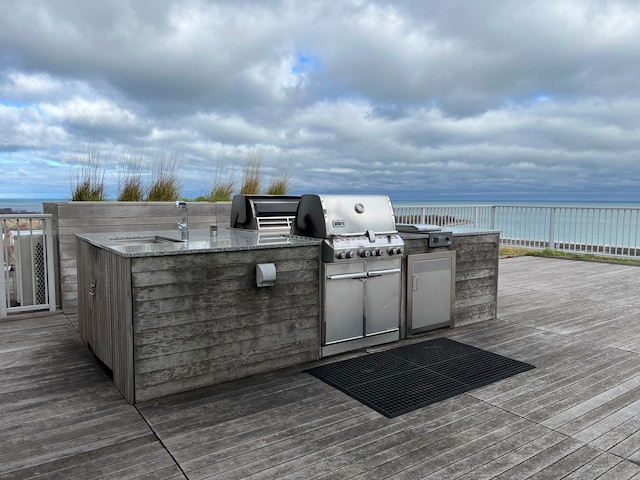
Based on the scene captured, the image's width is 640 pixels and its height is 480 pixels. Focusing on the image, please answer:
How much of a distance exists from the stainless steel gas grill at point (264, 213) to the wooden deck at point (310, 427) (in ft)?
7.08

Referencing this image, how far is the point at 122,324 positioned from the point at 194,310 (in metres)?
0.43

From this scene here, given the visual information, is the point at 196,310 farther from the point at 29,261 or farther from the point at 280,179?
the point at 280,179

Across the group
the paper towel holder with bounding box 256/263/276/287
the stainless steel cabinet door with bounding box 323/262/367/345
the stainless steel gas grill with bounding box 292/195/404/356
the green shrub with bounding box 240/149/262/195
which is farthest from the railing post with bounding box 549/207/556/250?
the paper towel holder with bounding box 256/263/276/287

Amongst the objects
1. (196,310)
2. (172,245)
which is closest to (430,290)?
(196,310)

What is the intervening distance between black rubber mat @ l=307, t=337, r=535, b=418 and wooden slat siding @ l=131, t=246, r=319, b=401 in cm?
40

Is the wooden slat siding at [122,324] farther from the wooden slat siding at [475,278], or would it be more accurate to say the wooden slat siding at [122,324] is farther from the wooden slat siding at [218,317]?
the wooden slat siding at [475,278]

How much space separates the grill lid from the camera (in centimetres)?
348

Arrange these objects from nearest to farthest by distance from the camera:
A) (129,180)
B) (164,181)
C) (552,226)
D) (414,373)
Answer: (414,373) → (129,180) → (164,181) → (552,226)

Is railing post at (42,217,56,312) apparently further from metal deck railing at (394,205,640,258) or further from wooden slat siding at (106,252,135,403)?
metal deck railing at (394,205,640,258)

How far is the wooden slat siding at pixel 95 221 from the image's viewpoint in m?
5.05

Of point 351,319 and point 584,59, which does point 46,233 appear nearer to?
point 351,319

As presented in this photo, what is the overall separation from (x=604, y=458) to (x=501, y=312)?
303cm

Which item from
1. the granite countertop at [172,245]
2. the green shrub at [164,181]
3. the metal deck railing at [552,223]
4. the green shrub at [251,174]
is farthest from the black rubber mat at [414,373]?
the metal deck railing at [552,223]

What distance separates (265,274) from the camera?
9.88 feet
